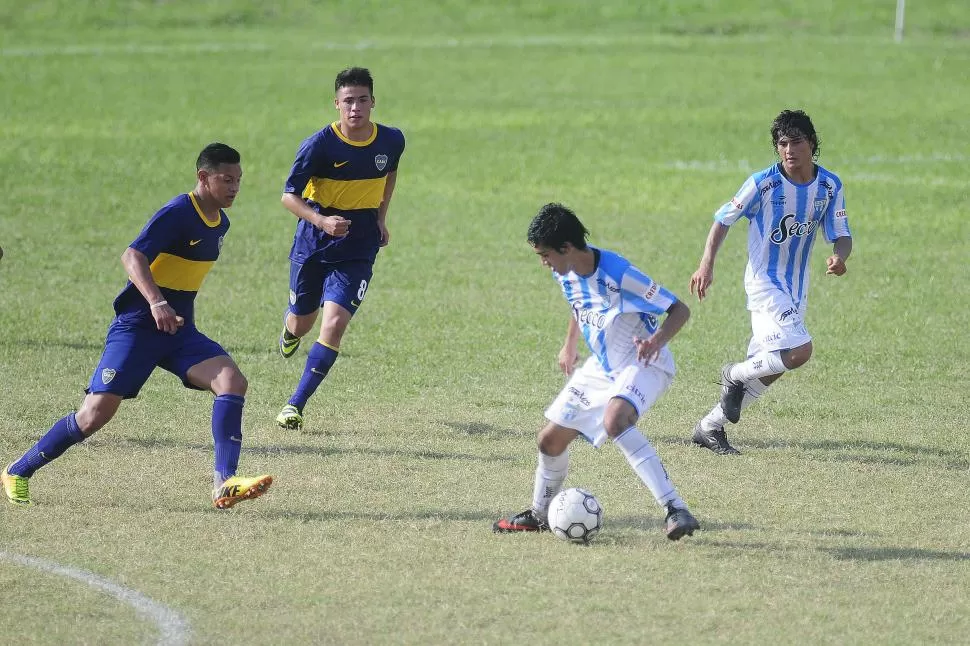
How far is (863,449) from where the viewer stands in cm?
963

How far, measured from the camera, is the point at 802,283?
967 centimetres

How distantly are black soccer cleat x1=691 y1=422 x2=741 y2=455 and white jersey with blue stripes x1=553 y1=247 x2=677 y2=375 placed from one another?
80.9 inches

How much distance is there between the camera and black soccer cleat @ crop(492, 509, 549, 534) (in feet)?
25.7

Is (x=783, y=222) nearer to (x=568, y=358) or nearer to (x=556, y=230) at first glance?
(x=568, y=358)

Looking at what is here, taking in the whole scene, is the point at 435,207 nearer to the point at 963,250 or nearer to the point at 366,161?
the point at 963,250

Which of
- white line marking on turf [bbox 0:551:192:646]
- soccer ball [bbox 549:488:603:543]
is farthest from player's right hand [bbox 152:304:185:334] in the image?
soccer ball [bbox 549:488:603:543]

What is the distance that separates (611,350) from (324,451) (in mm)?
2677

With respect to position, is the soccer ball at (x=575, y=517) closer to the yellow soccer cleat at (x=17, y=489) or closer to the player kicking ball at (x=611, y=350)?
the player kicking ball at (x=611, y=350)

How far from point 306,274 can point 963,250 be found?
980 centimetres

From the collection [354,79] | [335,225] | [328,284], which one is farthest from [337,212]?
[354,79]

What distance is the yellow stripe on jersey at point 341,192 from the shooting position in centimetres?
1027

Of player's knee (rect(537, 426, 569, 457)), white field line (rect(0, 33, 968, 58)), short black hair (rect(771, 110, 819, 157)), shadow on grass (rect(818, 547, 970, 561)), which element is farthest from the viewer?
white field line (rect(0, 33, 968, 58))

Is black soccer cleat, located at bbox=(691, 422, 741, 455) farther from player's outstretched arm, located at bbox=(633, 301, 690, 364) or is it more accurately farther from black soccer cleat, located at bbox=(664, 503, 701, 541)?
player's outstretched arm, located at bbox=(633, 301, 690, 364)

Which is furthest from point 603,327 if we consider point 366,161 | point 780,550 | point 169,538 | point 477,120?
point 477,120
